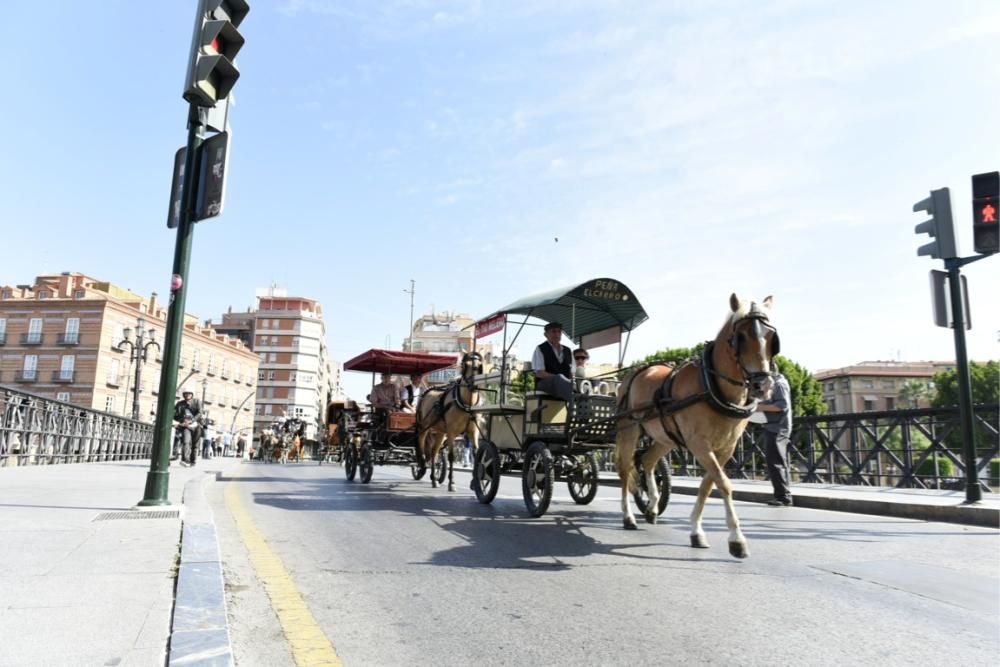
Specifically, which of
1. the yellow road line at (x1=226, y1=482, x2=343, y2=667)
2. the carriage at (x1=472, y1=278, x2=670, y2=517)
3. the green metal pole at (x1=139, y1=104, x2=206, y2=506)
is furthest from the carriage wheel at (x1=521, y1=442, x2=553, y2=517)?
the green metal pole at (x1=139, y1=104, x2=206, y2=506)

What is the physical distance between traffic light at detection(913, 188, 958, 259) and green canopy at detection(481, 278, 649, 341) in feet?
13.8

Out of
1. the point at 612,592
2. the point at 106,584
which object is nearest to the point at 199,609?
the point at 106,584

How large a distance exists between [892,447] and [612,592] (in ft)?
42.2

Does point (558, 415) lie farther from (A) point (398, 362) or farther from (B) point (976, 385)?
(B) point (976, 385)

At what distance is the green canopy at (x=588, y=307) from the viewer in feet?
28.3

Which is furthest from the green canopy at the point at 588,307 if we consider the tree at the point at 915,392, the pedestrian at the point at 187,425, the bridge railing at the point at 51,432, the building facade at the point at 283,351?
the tree at the point at 915,392

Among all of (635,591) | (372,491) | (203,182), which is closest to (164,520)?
(203,182)

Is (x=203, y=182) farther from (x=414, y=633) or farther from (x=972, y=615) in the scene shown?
(x=972, y=615)

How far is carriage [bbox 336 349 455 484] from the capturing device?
12500 millimetres

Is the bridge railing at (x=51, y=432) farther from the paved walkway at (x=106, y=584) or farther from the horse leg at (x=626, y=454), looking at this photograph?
the horse leg at (x=626, y=454)

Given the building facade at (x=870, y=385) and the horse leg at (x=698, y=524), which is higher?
the building facade at (x=870, y=385)

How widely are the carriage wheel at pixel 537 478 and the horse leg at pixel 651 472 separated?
3.64 ft

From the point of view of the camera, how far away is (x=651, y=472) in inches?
307

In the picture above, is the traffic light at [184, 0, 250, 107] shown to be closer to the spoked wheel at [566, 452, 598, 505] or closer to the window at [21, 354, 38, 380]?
the spoked wheel at [566, 452, 598, 505]
